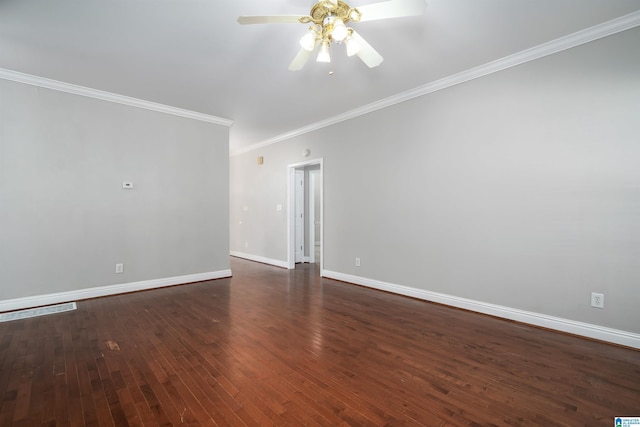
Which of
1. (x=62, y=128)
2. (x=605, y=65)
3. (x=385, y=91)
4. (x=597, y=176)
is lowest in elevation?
(x=597, y=176)

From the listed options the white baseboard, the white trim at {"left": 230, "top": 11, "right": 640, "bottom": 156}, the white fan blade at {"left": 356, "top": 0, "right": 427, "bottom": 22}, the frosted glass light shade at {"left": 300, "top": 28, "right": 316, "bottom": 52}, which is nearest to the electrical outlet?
the white baseboard

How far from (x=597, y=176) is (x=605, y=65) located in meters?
1.01

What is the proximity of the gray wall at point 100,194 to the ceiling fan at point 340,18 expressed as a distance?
3305 mm

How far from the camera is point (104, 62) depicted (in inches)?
126

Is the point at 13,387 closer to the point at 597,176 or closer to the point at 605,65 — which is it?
the point at 597,176

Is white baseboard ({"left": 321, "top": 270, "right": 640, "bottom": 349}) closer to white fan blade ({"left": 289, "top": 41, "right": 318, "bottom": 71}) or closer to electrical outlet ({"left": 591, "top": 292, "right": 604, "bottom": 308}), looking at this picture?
electrical outlet ({"left": 591, "top": 292, "right": 604, "bottom": 308})

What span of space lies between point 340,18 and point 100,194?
3942mm

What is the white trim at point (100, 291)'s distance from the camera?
11.3ft

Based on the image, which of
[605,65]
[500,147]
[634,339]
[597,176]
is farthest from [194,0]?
[634,339]

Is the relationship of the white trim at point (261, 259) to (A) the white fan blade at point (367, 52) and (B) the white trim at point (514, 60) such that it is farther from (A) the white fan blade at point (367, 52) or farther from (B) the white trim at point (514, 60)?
(A) the white fan blade at point (367, 52)

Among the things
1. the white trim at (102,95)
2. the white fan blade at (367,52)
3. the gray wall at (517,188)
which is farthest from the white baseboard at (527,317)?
the white trim at (102,95)

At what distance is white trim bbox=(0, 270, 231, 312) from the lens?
3459 mm

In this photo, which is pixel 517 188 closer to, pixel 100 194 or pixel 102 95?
pixel 100 194

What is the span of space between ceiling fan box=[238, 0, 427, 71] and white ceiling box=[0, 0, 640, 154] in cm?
27
